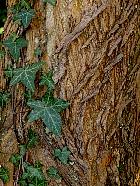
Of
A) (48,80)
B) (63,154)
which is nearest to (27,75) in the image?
(48,80)

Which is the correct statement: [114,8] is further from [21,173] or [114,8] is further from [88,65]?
[21,173]

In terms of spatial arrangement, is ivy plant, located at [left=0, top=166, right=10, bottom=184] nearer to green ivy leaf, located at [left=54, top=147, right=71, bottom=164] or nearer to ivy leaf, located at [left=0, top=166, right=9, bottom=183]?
ivy leaf, located at [left=0, top=166, right=9, bottom=183]

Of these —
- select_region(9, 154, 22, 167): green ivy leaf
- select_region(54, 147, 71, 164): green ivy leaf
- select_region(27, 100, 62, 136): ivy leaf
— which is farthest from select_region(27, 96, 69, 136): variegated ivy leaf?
select_region(9, 154, 22, 167): green ivy leaf

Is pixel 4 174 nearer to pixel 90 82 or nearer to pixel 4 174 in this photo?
pixel 4 174

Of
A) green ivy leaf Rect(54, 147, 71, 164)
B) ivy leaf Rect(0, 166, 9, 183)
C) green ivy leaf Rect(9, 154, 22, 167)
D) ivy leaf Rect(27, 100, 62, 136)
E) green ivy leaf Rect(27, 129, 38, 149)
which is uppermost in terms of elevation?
ivy leaf Rect(27, 100, 62, 136)

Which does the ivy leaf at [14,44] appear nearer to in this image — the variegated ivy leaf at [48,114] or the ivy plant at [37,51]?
the ivy plant at [37,51]
